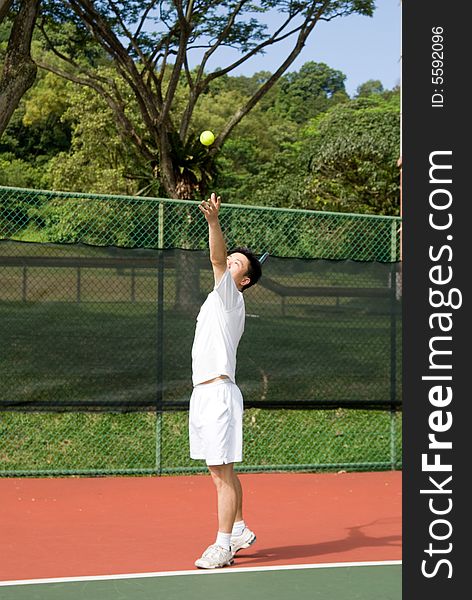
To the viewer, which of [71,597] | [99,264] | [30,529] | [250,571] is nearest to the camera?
[71,597]

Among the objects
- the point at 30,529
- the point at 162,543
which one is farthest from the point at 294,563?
the point at 30,529

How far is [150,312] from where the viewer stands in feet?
29.8

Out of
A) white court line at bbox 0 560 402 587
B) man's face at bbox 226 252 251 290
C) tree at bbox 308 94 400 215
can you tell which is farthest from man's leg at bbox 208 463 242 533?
tree at bbox 308 94 400 215

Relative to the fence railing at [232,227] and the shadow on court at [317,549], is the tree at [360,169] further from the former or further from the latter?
the shadow on court at [317,549]

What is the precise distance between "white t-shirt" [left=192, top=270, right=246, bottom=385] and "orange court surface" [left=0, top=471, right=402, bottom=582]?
3.61 ft

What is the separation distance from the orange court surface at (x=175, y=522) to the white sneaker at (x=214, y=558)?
0.06 metres

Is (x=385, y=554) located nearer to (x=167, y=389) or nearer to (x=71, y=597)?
(x=71, y=597)

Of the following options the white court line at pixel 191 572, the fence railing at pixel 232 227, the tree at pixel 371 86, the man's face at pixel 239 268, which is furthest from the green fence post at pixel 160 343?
the tree at pixel 371 86

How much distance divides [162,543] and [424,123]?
12.9ft

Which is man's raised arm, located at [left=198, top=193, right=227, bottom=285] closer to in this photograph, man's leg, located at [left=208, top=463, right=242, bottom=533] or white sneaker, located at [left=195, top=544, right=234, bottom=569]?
man's leg, located at [left=208, top=463, right=242, bottom=533]

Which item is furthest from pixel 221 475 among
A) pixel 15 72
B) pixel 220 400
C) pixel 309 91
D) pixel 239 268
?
pixel 309 91

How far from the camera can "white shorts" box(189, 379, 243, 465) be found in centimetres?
569

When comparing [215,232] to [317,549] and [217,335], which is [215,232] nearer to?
[217,335]

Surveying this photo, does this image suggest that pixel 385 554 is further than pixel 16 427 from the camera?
No
